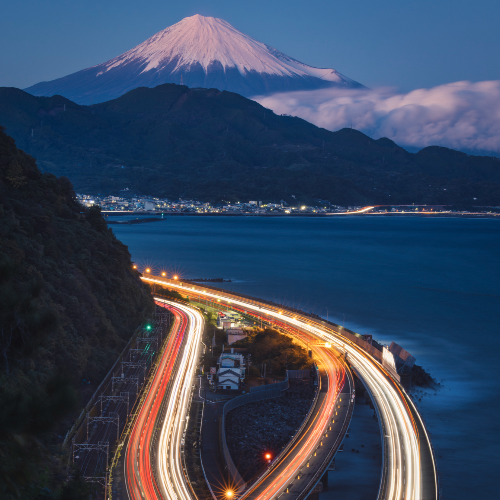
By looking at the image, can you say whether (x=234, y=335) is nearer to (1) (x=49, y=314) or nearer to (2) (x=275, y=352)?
(2) (x=275, y=352)

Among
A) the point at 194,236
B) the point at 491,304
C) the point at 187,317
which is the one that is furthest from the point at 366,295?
the point at 194,236

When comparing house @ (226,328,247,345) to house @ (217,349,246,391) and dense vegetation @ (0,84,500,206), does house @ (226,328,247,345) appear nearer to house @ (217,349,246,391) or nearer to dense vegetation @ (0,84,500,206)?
house @ (217,349,246,391)

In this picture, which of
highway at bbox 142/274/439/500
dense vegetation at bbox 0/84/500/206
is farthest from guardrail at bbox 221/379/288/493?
dense vegetation at bbox 0/84/500/206

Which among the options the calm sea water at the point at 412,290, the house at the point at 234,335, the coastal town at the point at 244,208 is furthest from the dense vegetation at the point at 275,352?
the coastal town at the point at 244,208

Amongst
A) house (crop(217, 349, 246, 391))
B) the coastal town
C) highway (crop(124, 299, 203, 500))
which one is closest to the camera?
highway (crop(124, 299, 203, 500))

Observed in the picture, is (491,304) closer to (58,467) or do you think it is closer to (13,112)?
(58,467)

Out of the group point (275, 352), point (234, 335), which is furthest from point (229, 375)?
point (234, 335)
